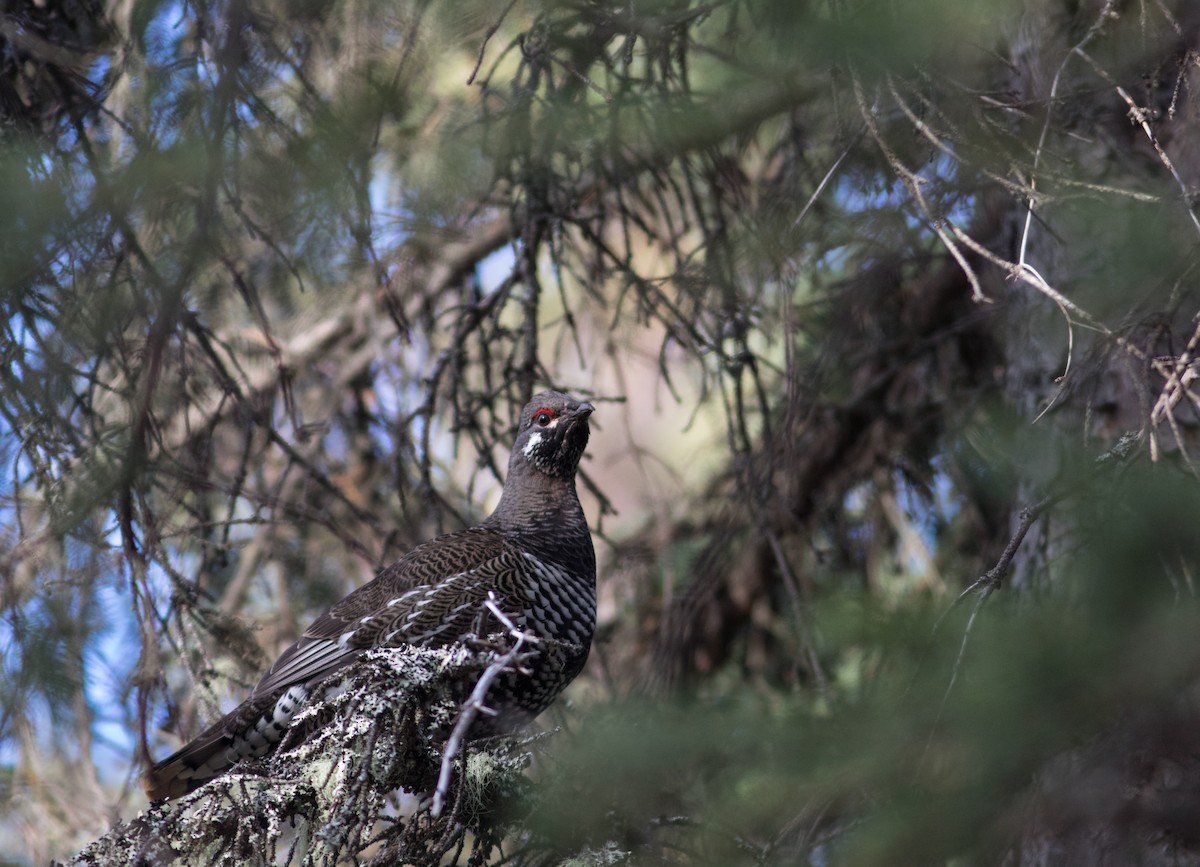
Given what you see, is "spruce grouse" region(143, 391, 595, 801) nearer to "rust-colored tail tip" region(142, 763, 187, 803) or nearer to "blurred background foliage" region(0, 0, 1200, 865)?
"rust-colored tail tip" region(142, 763, 187, 803)

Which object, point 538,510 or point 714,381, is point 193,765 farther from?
point 714,381

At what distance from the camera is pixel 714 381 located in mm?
5309

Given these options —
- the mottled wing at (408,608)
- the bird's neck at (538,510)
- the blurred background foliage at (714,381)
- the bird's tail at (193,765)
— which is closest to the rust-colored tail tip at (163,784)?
the bird's tail at (193,765)

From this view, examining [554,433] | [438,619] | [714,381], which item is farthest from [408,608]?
[714,381]

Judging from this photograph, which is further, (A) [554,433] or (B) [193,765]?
(A) [554,433]

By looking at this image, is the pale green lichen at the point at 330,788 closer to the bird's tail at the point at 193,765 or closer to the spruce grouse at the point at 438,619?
the bird's tail at the point at 193,765

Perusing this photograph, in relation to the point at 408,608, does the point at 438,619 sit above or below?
below

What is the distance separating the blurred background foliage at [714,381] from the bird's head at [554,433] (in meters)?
0.12

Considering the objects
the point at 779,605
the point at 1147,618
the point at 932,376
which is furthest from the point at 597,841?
the point at 932,376

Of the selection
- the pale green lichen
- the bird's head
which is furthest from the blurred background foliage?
the pale green lichen

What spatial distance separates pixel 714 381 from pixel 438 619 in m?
1.72

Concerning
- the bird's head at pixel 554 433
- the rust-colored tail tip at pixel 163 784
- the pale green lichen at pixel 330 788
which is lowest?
the pale green lichen at pixel 330 788

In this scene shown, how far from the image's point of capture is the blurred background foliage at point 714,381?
8.15 feet

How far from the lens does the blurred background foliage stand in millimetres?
2484
